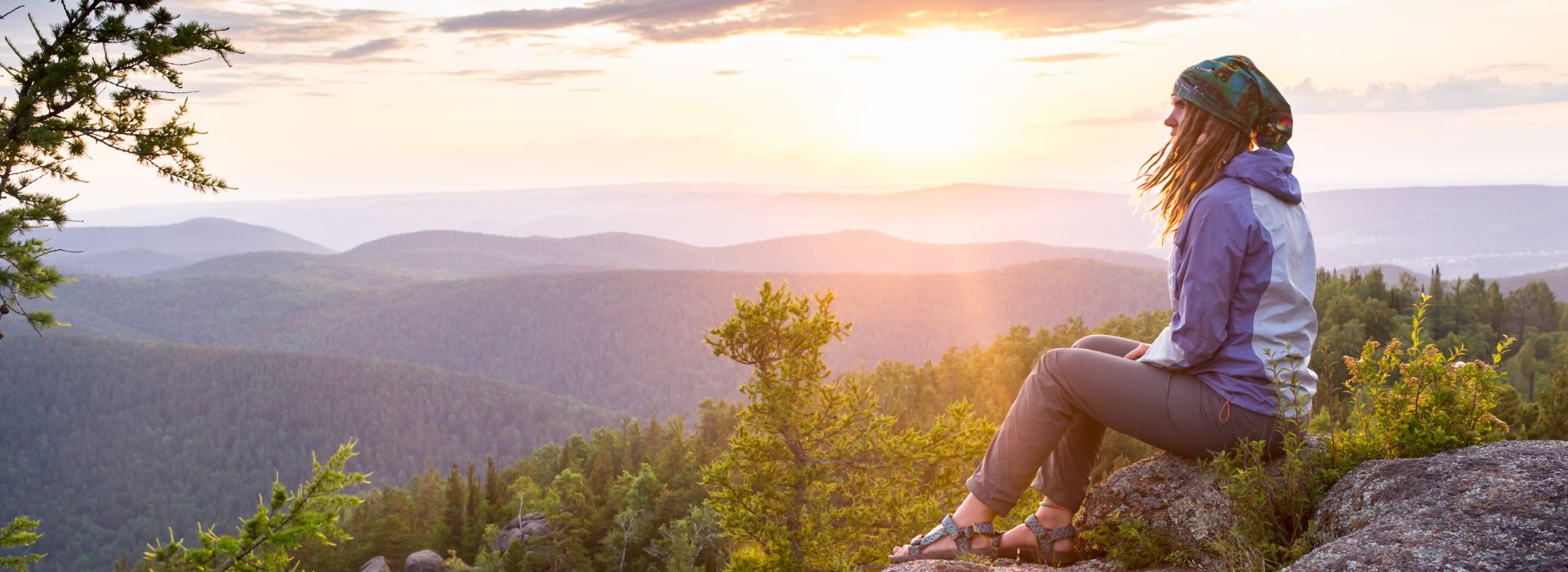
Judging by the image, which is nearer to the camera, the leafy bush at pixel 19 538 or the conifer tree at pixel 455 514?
the leafy bush at pixel 19 538

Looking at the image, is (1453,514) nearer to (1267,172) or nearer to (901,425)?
(1267,172)

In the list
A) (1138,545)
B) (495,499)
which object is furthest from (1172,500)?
(495,499)

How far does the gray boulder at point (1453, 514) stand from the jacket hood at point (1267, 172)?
4.96 ft

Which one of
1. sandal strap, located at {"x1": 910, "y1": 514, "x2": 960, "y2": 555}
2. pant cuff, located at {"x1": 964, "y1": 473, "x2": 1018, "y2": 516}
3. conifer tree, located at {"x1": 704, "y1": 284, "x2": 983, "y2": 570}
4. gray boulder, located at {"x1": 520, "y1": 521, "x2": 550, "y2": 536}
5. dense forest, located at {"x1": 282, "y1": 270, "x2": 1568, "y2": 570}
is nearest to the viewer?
pant cuff, located at {"x1": 964, "y1": 473, "x2": 1018, "y2": 516}

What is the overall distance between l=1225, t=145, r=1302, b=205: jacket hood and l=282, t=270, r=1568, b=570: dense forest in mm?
3211

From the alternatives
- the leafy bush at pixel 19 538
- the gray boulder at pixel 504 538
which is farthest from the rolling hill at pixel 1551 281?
the leafy bush at pixel 19 538

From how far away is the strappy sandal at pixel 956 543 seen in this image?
17.9ft

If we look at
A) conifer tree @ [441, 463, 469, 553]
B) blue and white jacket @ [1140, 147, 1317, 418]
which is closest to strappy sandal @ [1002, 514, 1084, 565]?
blue and white jacket @ [1140, 147, 1317, 418]

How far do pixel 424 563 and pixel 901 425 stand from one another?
28.5 m

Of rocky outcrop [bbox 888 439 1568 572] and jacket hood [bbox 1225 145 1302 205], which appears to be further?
jacket hood [bbox 1225 145 1302 205]

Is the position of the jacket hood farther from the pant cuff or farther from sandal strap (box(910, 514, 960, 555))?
sandal strap (box(910, 514, 960, 555))

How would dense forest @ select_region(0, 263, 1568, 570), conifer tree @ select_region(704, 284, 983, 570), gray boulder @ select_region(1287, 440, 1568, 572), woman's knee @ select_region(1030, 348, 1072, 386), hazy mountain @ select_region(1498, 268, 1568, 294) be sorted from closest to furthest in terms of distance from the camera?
gray boulder @ select_region(1287, 440, 1568, 572) → woman's knee @ select_region(1030, 348, 1072, 386) → conifer tree @ select_region(704, 284, 983, 570) → dense forest @ select_region(0, 263, 1568, 570) → hazy mountain @ select_region(1498, 268, 1568, 294)

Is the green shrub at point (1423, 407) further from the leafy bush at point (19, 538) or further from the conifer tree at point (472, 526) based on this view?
the conifer tree at point (472, 526)

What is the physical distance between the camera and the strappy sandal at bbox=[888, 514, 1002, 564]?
5.45m
